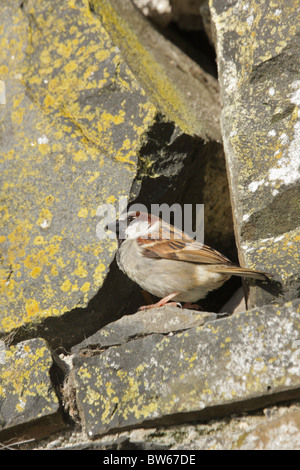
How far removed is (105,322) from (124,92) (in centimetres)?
149

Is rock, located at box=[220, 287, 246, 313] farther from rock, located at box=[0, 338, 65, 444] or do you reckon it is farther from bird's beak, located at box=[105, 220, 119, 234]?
rock, located at box=[0, 338, 65, 444]

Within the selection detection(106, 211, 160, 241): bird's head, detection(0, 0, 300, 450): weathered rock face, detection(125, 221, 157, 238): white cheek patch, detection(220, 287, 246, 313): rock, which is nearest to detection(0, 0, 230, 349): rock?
detection(0, 0, 300, 450): weathered rock face

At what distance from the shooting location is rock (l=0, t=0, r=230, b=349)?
10.5 feet

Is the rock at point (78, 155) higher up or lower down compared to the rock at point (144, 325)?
higher up

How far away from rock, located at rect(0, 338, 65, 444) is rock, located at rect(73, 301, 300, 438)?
17cm

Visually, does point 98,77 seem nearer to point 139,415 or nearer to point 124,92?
point 124,92

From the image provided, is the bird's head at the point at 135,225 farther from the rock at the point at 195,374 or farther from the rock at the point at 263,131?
the rock at the point at 195,374

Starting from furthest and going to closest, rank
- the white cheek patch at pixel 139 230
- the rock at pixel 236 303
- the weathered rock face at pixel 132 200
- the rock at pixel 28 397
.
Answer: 1. the rock at pixel 236 303
2. the white cheek patch at pixel 139 230
3. the rock at pixel 28 397
4. the weathered rock face at pixel 132 200

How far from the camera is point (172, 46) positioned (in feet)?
14.7

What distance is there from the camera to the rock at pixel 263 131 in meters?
2.86

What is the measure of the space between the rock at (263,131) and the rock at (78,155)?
0.46m

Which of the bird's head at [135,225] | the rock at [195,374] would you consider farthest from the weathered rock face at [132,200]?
the bird's head at [135,225]

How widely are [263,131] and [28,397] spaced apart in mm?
1994
